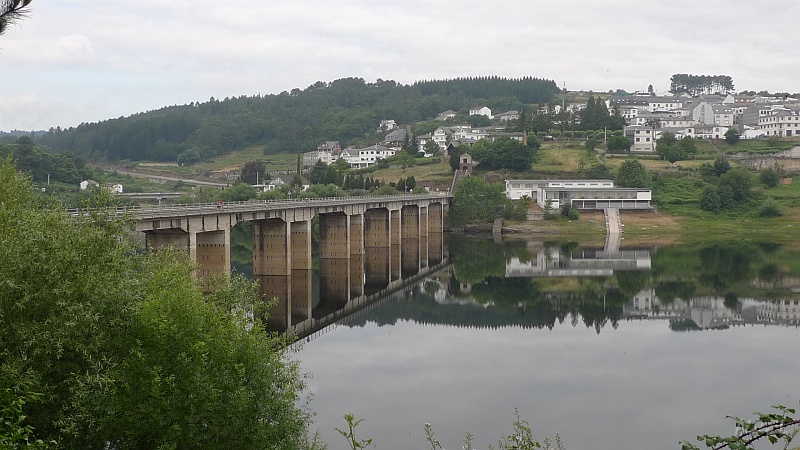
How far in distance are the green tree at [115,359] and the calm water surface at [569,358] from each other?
8.60 metres

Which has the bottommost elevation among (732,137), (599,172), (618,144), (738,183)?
(738,183)

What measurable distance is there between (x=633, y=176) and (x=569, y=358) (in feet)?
264

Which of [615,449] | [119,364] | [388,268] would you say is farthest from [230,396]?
[388,268]

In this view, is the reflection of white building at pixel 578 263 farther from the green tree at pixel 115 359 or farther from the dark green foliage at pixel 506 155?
the green tree at pixel 115 359

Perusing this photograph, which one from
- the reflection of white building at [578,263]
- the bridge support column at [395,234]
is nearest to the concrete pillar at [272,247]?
the reflection of white building at [578,263]

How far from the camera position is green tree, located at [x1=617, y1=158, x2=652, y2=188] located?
115 meters

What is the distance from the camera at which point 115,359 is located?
1917 cm

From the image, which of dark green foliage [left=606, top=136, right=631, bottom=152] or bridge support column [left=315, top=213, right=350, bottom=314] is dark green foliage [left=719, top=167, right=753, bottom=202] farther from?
bridge support column [left=315, top=213, right=350, bottom=314]

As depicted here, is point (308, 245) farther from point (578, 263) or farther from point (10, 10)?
point (10, 10)

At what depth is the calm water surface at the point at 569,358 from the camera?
95.1 ft

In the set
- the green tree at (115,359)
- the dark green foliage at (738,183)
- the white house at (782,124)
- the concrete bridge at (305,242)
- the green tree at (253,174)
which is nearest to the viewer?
the green tree at (115,359)

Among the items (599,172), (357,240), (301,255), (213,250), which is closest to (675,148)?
(599,172)

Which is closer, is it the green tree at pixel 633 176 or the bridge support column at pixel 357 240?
the bridge support column at pixel 357 240

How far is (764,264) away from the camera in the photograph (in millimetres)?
73500
